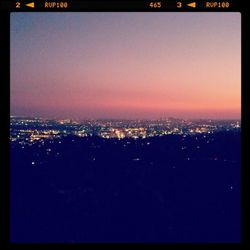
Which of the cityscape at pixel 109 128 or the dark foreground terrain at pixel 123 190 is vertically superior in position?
the cityscape at pixel 109 128

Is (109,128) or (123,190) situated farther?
(123,190)

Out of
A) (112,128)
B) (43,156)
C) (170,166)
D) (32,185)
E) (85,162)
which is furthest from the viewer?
(170,166)

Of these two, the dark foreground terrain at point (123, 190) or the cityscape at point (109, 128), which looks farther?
the cityscape at point (109, 128)

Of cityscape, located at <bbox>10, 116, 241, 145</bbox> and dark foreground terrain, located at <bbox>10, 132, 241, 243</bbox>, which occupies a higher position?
cityscape, located at <bbox>10, 116, 241, 145</bbox>

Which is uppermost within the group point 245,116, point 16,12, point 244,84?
point 16,12

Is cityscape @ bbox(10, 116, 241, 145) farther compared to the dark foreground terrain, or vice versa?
cityscape @ bbox(10, 116, 241, 145)

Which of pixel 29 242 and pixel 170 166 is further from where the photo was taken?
pixel 170 166
